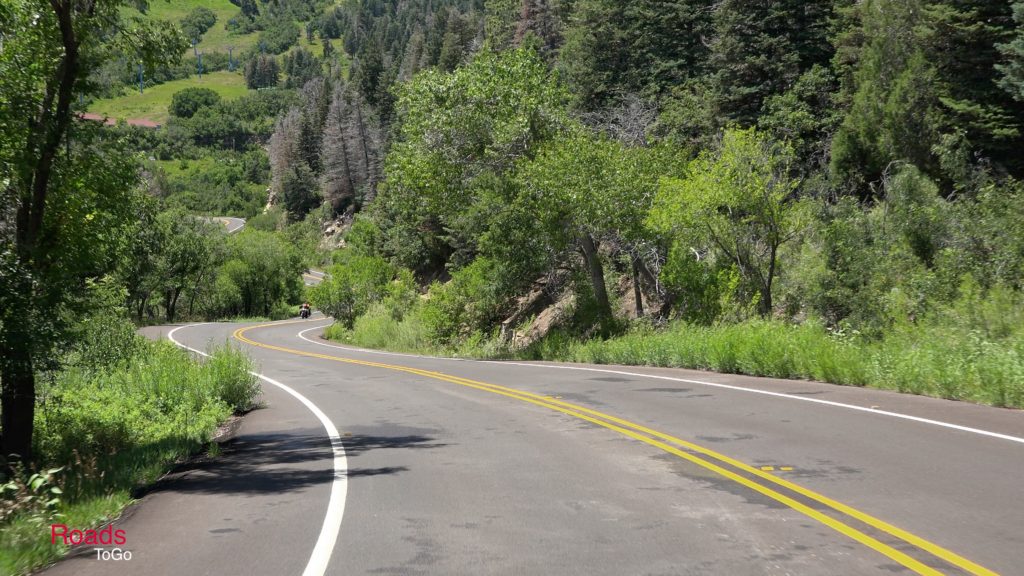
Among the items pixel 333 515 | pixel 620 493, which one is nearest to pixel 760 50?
pixel 620 493

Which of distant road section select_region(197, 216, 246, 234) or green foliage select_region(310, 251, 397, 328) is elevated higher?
distant road section select_region(197, 216, 246, 234)

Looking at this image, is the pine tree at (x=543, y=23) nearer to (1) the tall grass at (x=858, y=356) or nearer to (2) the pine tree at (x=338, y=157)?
(2) the pine tree at (x=338, y=157)

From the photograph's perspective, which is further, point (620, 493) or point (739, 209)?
point (739, 209)

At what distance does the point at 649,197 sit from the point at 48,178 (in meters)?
17.8

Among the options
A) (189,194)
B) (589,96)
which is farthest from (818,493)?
(189,194)

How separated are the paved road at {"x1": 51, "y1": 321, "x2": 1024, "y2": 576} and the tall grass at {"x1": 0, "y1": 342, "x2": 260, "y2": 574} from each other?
1.68ft

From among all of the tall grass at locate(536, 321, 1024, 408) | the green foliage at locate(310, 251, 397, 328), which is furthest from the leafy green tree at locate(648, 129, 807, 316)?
the green foliage at locate(310, 251, 397, 328)

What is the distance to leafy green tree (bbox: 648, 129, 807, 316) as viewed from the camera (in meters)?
20.7

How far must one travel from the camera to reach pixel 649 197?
81.7 ft

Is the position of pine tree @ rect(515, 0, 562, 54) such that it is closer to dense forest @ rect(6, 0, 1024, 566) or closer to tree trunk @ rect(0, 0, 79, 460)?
dense forest @ rect(6, 0, 1024, 566)

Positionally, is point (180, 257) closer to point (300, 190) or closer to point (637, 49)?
point (637, 49)

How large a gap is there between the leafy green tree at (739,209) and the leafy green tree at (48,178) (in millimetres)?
13935

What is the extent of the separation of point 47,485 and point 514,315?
27170 millimetres

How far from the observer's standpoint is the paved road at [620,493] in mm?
5469
